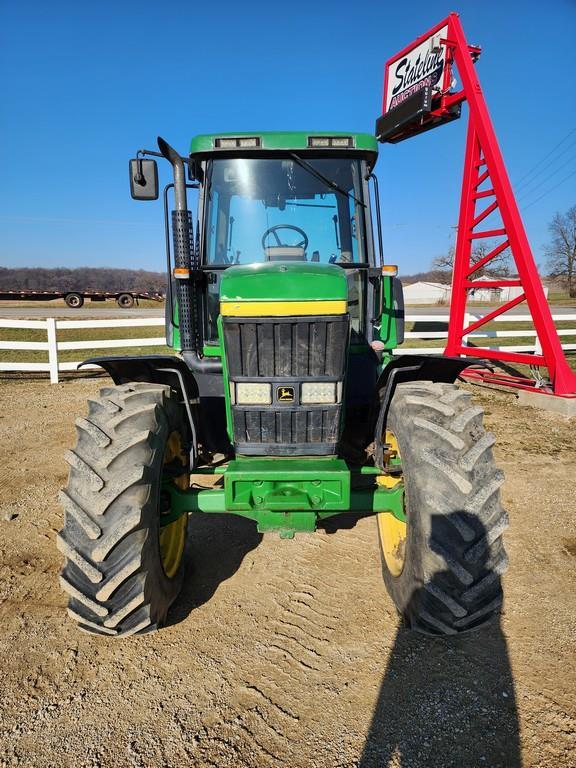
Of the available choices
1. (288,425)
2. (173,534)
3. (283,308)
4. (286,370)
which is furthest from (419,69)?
(173,534)

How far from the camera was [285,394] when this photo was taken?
2.71 m

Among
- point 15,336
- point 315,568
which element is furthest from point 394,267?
point 15,336

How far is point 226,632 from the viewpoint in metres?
2.83

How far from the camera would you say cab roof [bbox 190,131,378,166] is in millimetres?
3539

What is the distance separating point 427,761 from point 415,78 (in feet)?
33.6

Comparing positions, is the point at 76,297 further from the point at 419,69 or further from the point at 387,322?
the point at 387,322

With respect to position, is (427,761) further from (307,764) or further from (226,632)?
(226,632)

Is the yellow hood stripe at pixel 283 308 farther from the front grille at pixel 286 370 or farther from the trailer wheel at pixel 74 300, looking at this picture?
the trailer wheel at pixel 74 300

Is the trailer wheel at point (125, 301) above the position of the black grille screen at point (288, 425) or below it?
above

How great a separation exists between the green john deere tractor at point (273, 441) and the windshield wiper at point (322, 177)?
28 millimetres

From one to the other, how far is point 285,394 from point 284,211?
1807 mm

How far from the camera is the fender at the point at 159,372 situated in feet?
9.67

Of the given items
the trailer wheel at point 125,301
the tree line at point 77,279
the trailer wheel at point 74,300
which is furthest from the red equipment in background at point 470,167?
the tree line at point 77,279

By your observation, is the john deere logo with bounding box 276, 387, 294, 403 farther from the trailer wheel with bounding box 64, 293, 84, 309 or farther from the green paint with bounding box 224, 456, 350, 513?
the trailer wheel with bounding box 64, 293, 84, 309
